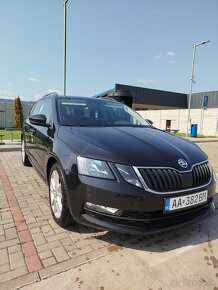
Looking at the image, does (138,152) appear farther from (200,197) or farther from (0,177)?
(0,177)

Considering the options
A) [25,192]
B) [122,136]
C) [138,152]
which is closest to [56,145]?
[122,136]

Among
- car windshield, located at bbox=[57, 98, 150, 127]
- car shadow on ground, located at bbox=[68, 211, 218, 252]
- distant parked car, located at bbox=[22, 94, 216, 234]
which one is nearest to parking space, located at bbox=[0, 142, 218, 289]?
car shadow on ground, located at bbox=[68, 211, 218, 252]

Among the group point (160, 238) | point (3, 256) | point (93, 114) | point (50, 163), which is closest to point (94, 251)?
point (160, 238)

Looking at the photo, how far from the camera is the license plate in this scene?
2.19 m

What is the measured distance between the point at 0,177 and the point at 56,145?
275cm

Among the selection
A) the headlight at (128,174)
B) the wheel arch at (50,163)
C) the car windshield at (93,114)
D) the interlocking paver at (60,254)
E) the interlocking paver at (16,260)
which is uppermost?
the car windshield at (93,114)

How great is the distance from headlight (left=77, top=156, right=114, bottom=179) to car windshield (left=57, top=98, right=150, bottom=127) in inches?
38.7

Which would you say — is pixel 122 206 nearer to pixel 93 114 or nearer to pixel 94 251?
pixel 94 251

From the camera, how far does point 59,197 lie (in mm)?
2760

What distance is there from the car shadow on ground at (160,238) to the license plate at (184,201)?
52 centimetres

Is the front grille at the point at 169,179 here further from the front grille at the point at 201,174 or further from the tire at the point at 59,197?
the tire at the point at 59,197

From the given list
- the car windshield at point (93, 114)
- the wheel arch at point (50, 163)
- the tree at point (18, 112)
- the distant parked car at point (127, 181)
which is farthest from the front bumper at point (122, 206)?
the tree at point (18, 112)

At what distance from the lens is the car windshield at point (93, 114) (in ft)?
10.8

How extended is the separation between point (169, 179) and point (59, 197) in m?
1.32
